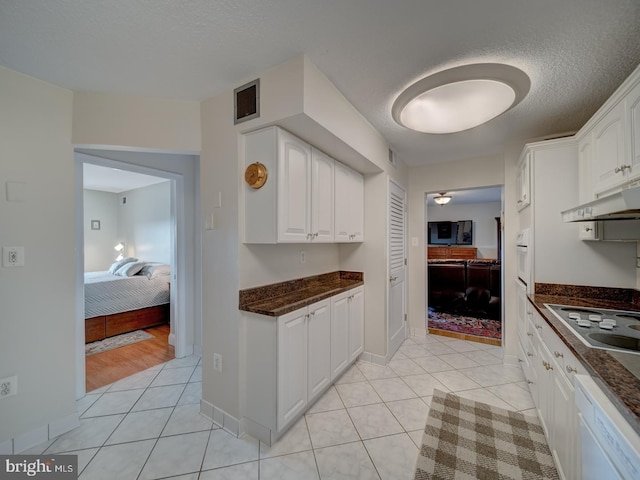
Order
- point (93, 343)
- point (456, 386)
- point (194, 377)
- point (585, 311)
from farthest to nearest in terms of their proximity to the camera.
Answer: point (93, 343)
point (194, 377)
point (456, 386)
point (585, 311)

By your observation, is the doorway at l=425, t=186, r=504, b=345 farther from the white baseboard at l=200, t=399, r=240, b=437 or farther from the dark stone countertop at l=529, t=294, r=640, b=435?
the white baseboard at l=200, t=399, r=240, b=437

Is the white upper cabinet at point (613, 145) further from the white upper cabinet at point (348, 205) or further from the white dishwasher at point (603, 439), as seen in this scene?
the white upper cabinet at point (348, 205)

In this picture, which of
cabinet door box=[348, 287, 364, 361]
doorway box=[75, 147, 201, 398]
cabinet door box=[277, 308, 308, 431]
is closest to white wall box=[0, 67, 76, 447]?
doorway box=[75, 147, 201, 398]

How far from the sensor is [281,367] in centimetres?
166

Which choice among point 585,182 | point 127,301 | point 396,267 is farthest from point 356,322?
point 127,301

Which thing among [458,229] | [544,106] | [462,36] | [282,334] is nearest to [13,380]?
[282,334]

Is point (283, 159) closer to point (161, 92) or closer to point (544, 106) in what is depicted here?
point (161, 92)

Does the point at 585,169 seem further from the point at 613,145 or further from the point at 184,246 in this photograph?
the point at 184,246

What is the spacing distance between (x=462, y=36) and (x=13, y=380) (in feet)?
10.8

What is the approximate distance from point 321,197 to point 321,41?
3.43ft

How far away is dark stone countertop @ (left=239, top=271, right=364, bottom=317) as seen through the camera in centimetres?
172

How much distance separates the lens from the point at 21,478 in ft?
4.61

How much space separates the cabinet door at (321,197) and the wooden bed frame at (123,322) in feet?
11.2

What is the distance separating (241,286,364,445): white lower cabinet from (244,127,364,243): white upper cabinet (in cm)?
56
